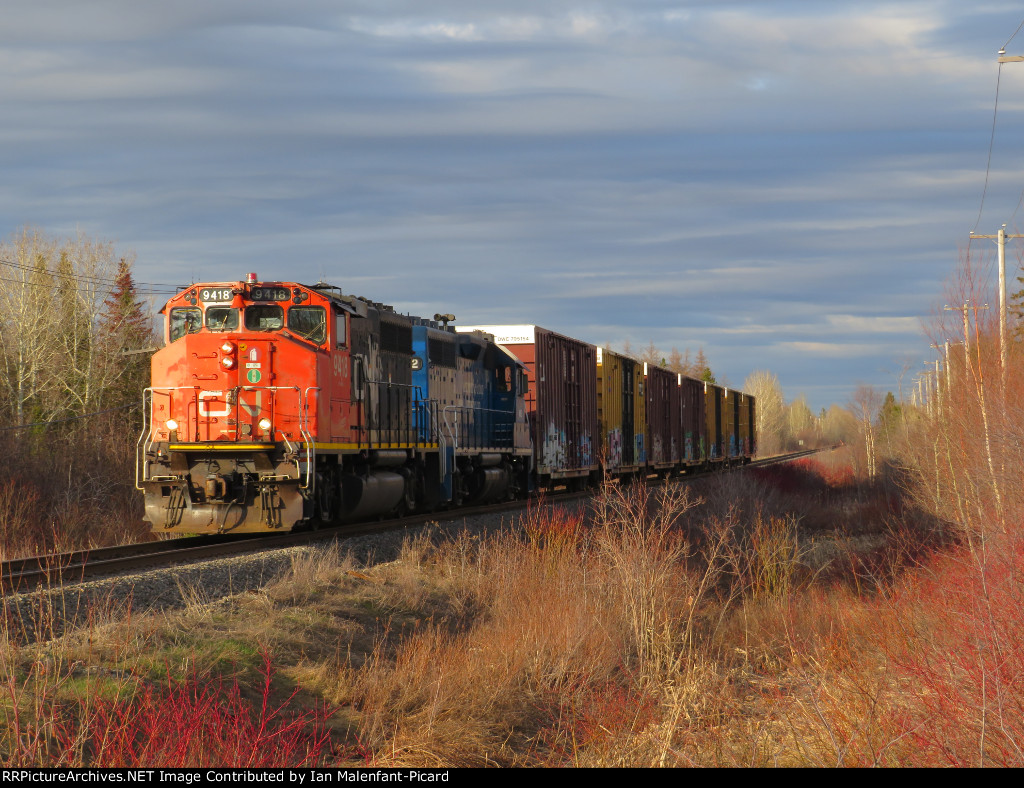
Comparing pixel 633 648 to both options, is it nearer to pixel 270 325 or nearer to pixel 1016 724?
pixel 1016 724

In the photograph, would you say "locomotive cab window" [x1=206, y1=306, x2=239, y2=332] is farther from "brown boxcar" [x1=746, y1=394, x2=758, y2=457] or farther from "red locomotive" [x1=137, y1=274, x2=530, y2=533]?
"brown boxcar" [x1=746, y1=394, x2=758, y2=457]

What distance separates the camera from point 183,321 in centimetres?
1625

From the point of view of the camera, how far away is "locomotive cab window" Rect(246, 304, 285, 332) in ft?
52.9

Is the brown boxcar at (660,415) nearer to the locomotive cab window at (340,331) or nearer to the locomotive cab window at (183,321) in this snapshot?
the locomotive cab window at (340,331)

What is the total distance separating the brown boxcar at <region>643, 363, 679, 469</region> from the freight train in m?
10.7

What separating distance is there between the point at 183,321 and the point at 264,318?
1347mm

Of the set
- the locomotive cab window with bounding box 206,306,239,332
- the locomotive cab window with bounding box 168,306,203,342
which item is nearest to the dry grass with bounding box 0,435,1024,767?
the locomotive cab window with bounding box 206,306,239,332

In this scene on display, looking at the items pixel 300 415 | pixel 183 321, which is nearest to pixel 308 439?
pixel 300 415

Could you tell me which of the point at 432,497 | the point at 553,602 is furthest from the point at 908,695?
the point at 432,497

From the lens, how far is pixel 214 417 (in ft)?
51.0

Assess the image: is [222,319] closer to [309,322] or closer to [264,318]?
[264,318]

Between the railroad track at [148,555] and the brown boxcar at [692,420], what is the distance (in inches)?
917

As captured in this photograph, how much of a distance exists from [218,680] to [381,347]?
11.0 meters

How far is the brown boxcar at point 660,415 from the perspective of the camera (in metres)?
35.5
